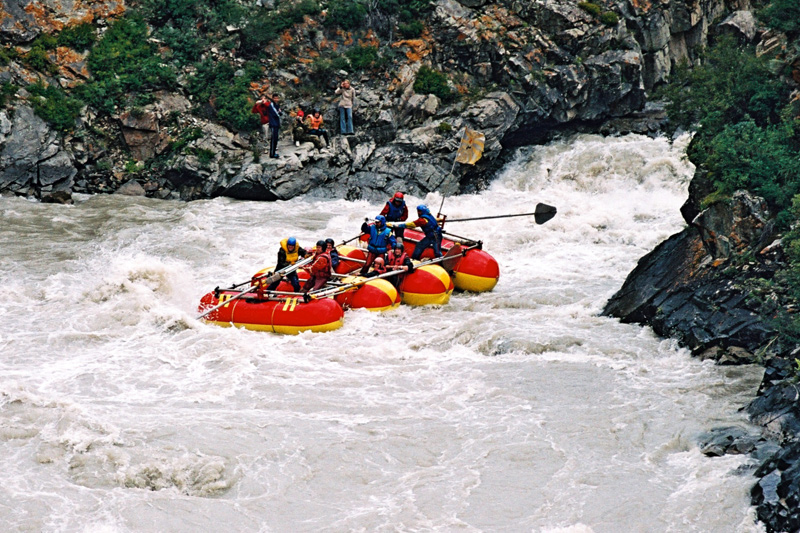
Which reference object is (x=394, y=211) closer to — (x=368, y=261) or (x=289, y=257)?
(x=368, y=261)

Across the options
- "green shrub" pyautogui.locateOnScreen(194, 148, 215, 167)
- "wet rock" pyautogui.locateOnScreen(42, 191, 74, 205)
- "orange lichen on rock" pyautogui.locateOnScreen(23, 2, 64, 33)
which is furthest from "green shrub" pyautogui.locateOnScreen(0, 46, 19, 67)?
"green shrub" pyautogui.locateOnScreen(194, 148, 215, 167)

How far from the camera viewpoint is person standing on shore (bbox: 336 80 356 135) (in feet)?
72.8

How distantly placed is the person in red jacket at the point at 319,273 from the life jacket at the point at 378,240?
3.55ft

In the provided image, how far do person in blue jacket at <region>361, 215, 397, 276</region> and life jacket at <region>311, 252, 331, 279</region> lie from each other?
94cm

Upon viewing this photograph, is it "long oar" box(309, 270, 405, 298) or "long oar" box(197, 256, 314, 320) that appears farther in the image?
"long oar" box(309, 270, 405, 298)

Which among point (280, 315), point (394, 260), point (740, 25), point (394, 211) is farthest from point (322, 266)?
point (740, 25)

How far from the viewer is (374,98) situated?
901 inches

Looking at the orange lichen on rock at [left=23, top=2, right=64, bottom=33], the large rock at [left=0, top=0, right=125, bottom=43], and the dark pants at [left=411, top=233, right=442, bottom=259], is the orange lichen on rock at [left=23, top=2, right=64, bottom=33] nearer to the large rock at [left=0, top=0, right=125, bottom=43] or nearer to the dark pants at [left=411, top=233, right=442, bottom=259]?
the large rock at [left=0, top=0, right=125, bottom=43]

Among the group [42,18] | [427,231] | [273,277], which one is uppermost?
[42,18]

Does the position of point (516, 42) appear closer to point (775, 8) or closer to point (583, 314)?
point (775, 8)

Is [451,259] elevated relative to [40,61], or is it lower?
lower

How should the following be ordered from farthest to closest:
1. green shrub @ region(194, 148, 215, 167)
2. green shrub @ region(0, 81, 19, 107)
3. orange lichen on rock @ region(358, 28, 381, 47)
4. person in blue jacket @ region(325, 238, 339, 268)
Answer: orange lichen on rock @ region(358, 28, 381, 47) < green shrub @ region(194, 148, 215, 167) < green shrub @ region(0, 81, 19, 107) < person in blue jacket @ region(325, 238, 339, 268)

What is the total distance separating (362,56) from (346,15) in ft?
4.44

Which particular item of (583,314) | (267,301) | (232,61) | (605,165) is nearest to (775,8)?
(583,314)
